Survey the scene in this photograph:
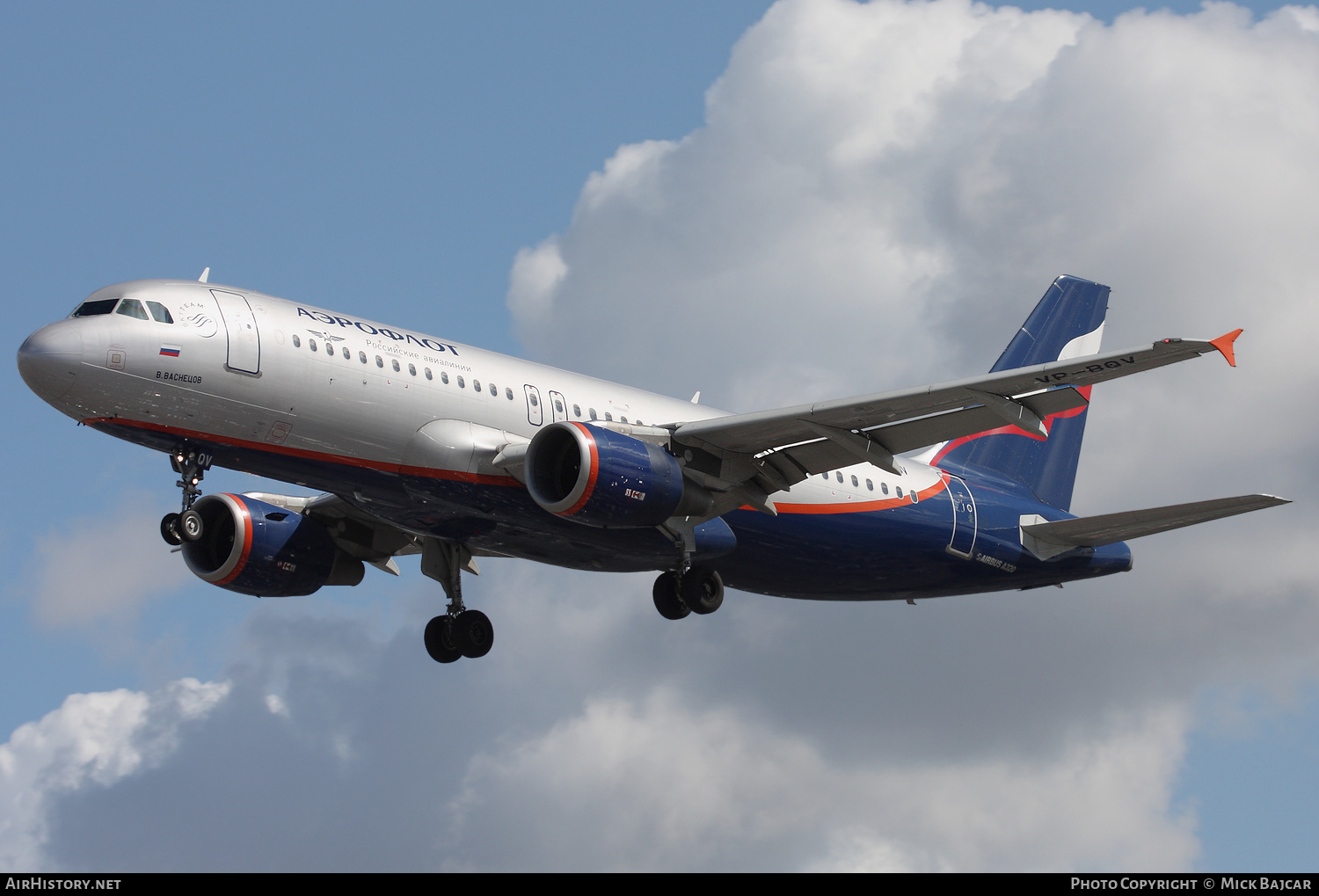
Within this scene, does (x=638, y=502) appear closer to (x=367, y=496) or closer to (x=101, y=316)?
(x=367, y=496)

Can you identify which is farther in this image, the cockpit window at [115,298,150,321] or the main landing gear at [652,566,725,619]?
the main landing gear at [652,566,725,619]

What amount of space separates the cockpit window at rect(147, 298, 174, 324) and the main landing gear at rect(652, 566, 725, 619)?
11.5 meters

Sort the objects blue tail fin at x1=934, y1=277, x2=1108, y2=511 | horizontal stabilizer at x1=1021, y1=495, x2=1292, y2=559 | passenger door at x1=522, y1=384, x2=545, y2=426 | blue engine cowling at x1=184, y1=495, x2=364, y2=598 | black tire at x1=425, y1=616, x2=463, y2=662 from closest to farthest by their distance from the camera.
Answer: passenger door at x1=522, y1=384, x2=545, y2=426 → horizontal stabilizer at x1=1021, y1=495, x2=1292, y2=559 → blue engine cowling at x1=184, y1=495, x2=364, y2=598 → black tire at x1=425, y1=616, x2=463, y2=662 → blue tail fin at x1=934, y1=277, x2=1108, y2=511

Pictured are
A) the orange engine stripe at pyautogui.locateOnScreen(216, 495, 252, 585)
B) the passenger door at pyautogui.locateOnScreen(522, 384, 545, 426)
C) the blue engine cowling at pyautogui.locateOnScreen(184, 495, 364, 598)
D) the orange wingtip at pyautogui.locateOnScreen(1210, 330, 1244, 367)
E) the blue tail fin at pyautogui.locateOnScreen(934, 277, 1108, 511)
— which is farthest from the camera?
the blue tail fin at pyautogui.locateOnScreen(934, 277, 1108, 511)

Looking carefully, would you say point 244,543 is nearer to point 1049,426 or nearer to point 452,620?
point 452,620

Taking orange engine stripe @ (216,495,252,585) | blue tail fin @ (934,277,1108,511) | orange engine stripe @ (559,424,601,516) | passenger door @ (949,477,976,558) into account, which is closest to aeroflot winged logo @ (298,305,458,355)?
orange engine stripe @ (559,424,601,516)

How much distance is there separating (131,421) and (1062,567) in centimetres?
2229

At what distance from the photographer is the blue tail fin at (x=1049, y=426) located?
40094mm

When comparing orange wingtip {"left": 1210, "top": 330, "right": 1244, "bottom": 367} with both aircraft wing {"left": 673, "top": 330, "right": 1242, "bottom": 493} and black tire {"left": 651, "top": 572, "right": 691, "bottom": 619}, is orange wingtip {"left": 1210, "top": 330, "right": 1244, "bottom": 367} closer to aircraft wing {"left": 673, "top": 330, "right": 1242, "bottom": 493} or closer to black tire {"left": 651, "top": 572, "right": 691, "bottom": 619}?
aircraft wing {"left": 673, "top": 330, "right": 1242, "bottom": 493}

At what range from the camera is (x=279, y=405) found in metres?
27.9

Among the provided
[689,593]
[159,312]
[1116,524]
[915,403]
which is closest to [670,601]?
[689,593]

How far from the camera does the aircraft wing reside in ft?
85.4

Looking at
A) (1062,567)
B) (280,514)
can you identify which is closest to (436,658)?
(280,514)

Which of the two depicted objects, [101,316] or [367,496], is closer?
[101,316]
